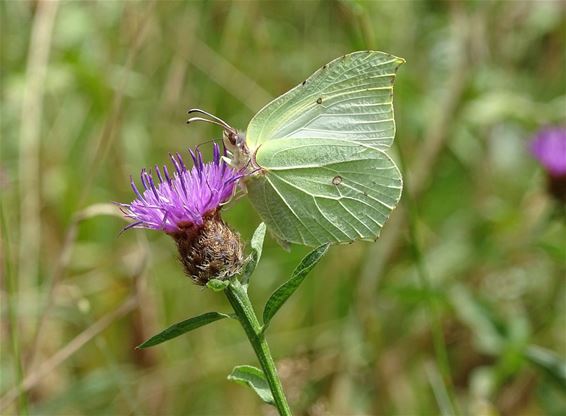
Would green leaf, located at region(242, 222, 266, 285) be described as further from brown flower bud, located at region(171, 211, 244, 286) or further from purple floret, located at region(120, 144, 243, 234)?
purple floret, located at region(120, 144, 243, 234)

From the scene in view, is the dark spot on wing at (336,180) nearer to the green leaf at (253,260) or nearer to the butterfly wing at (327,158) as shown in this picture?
the butterfly wing at (327,158)

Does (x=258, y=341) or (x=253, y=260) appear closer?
(x=258, y=341)

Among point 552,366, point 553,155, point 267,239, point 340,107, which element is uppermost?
point 340,107

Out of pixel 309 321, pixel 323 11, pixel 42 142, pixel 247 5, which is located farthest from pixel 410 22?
pixel 42 142

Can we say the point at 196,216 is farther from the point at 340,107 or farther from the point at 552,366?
the point at 552,366

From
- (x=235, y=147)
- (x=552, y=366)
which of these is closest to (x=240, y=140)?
(x=235, y=147)
